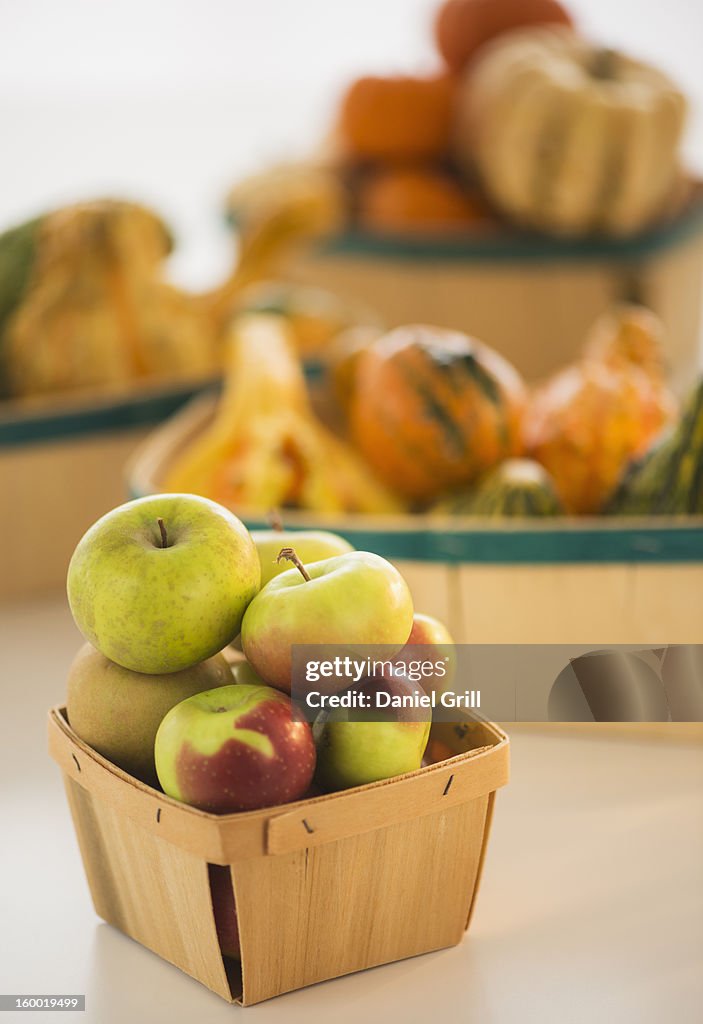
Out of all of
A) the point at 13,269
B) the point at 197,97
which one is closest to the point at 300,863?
the point at 13,269

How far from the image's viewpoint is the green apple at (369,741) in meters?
0.52

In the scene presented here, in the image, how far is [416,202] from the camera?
4.93 ft

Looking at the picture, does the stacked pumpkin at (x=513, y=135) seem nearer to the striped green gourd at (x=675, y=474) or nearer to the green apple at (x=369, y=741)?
the striped green gourd at (x=675, y=474)

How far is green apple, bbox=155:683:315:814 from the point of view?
50 cm

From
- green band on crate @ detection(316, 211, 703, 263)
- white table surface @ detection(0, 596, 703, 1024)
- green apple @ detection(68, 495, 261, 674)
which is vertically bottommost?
white table surface @ detection(0, 596, 703, 1024)

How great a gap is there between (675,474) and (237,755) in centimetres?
45

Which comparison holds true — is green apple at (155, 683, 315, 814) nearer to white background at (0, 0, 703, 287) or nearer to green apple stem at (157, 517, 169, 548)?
green apple stem at (157, 517, 169, 548)

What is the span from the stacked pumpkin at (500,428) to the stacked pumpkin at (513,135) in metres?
0.49

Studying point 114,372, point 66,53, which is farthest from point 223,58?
point 114,372

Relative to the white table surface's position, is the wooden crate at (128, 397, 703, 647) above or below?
above

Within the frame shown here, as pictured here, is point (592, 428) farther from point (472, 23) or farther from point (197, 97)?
point (197, 97)

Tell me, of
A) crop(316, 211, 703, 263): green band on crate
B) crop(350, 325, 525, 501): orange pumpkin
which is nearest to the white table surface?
crop(350, 325, 525, 501): orange pumpkin

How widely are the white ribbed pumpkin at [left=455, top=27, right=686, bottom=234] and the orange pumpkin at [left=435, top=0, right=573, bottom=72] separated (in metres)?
0.04

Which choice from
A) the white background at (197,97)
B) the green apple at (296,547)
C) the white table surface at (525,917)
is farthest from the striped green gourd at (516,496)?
the white background at (197,97)
